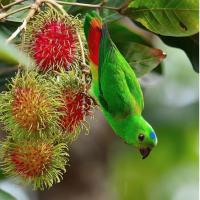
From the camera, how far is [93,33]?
1.93 meters

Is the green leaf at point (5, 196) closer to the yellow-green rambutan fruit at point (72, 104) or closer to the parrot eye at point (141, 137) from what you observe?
the yellow-green rambutan fruit at point (72, 104)


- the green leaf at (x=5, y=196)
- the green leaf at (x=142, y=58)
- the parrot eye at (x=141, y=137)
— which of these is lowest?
the green leaf at (x=5, y=196)

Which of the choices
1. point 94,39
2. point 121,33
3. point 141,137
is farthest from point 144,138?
point 121,33

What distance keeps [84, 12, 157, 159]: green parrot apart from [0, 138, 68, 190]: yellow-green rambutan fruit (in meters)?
0.21

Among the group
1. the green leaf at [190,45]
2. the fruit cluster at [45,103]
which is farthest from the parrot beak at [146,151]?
the green leaf at [190,45]

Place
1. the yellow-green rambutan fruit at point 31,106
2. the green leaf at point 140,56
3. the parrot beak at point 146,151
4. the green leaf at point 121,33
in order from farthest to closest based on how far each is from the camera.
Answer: the green leaf at point 121,33, the green leaf at point 140,56, the parrot beak at point 146,151, the yellow-green rambutan fruit at point 31,106

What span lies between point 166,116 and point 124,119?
2.30m

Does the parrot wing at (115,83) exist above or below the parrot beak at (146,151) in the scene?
above

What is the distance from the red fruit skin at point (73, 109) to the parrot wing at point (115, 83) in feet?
0.37

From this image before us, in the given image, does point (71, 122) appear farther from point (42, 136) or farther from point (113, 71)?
point (113, 71)

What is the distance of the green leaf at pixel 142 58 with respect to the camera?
2.20 meters

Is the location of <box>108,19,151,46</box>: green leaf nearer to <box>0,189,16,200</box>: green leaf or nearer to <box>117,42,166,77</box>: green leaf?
<box>117,42,166,77</box>: green leaf

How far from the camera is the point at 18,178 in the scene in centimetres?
187

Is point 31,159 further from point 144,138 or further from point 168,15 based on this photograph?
point 168,15
